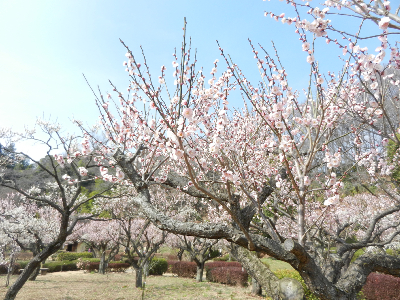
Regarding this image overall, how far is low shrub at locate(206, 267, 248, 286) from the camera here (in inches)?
522

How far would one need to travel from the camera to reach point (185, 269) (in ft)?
55.7

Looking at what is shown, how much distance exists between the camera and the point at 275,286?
3637 millimetres

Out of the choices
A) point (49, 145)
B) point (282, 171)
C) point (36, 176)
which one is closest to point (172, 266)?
point (49, 145)

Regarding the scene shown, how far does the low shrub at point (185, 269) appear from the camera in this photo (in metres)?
16.8

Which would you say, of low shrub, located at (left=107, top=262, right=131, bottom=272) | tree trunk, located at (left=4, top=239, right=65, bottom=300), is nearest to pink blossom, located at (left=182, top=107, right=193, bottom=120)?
tree trunk, located at (left=4, top=239, right=65, bottom=300)

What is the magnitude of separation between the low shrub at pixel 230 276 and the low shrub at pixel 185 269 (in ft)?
8.25

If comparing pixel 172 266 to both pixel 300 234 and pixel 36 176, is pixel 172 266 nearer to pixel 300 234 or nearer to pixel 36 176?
pixel 300 234

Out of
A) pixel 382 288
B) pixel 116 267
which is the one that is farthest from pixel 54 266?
pixel 382 288

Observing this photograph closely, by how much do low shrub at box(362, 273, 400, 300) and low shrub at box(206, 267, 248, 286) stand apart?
5.65m

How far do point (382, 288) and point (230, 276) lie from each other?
689 cm

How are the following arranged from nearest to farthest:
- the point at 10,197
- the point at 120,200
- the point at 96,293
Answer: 1. the point at 96,293
2. the point at 120,200
3. the point at 10,197

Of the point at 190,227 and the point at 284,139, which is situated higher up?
the point at 284,139

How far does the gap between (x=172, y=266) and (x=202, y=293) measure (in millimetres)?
8101

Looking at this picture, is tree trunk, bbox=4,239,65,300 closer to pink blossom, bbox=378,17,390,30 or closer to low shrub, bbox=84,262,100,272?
pink blossom, bbox=378,17,390,30
